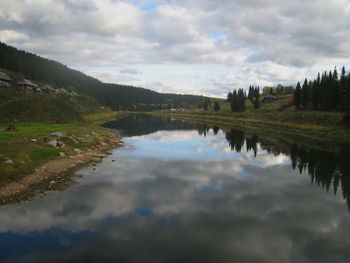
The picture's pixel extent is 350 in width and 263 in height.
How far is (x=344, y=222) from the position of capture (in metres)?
21.9

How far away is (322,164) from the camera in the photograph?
44406 mm

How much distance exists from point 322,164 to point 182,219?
34.2m

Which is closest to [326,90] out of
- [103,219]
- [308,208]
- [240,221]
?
[308,208]

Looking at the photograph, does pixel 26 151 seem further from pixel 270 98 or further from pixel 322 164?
pixel 270 98

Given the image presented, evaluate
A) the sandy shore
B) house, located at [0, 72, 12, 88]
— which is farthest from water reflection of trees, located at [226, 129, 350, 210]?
house, located at [0, 72, 12, 88]

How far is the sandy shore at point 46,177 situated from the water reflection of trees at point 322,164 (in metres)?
31.0

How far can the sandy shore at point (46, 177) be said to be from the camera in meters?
22.9

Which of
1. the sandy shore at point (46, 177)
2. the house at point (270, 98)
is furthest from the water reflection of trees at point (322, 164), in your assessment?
the house at point (270, 98)

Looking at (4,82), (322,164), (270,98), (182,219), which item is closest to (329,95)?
(322,164)

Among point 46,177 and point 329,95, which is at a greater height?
point 329,95

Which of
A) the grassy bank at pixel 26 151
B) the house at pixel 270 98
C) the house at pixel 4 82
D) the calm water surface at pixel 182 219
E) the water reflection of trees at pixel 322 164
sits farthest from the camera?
the house at pixel 270 98

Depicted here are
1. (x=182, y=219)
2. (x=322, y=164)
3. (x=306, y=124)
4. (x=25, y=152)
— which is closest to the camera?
(x=182, y=219)

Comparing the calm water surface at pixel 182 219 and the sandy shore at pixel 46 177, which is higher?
the sandy shore at pixel 46 177

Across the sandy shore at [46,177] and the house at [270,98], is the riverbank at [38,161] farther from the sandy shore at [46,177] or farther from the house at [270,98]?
the house at [270,98]
